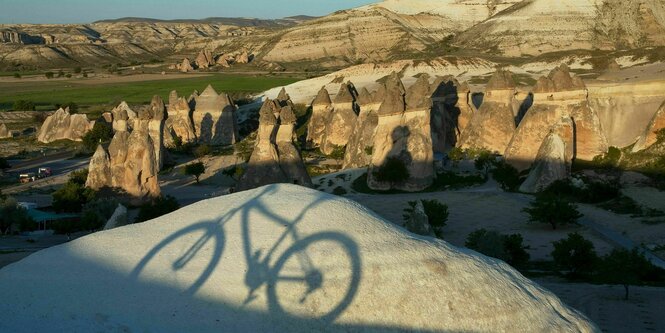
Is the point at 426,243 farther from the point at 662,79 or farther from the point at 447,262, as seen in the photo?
the point at 662,79

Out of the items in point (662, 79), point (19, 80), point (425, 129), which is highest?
point (662, 79)

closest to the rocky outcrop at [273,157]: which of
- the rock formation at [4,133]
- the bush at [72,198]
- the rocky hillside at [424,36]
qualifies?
the bush at [72,198]

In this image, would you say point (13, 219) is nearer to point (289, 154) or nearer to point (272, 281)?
point (289, 154)

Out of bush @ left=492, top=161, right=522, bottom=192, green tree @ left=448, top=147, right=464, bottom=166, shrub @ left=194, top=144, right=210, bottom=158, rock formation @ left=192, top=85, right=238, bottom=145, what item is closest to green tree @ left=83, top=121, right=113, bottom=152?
rock formation @ left=192, top=85, right=238, bottom=145

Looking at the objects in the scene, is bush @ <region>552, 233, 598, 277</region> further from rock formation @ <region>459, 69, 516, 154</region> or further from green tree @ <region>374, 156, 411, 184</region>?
rock formation @ <region>459, 69, 516, 154</region>

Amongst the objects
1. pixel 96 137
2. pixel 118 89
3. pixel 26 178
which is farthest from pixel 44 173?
pixel 118 89

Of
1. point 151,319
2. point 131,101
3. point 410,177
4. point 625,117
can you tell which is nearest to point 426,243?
point 151,319

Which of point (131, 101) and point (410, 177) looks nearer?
point (410, 177)
